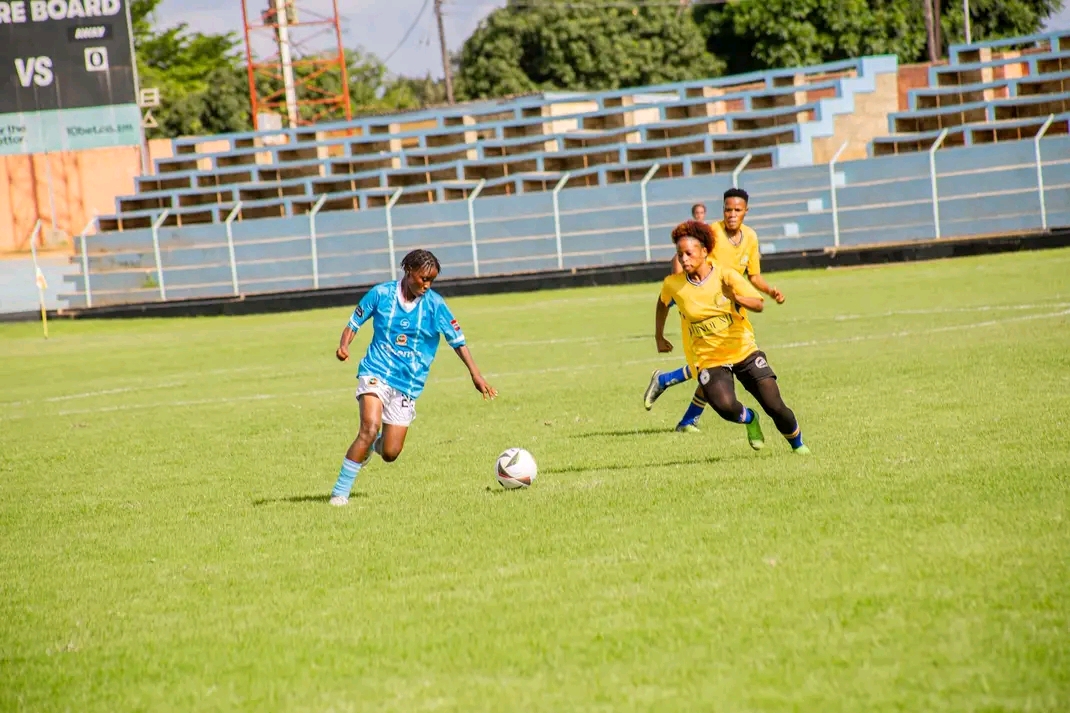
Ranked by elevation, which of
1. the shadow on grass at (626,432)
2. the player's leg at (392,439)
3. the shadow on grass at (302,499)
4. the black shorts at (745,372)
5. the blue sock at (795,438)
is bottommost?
the shadow on grass at (626,432)

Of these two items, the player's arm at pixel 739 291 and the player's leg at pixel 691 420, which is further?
the player's leg at pixel 691 420

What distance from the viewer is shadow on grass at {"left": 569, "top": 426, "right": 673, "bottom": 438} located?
37.5ft

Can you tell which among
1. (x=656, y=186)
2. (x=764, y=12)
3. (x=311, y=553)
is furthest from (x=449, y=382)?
(x=764, y=12)

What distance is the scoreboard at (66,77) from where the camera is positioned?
133 feet

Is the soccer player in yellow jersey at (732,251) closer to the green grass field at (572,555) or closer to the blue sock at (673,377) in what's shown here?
the blue sock at (673,377)

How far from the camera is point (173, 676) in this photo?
17.5 ft

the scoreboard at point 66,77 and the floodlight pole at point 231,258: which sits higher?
the scoreboard at point 66,77

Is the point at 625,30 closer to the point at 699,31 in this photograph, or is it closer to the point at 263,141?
the point at 699,31

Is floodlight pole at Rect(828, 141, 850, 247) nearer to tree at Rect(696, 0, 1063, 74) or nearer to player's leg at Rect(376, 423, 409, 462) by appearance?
player's leg at Rect(376, 423, 409, 462)

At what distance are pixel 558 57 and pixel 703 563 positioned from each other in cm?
6044

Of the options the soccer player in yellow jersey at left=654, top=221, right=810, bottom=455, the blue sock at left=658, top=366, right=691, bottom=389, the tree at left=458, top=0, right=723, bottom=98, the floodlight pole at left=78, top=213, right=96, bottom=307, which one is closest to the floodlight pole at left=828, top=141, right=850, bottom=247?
the floodlight pole at left=78, top=213, right=96, bottom=307

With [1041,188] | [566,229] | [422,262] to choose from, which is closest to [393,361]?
[422,262]

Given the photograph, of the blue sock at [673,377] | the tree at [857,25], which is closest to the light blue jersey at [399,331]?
the blue sock at [673,377]

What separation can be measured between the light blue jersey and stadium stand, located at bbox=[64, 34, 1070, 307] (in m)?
25.3
